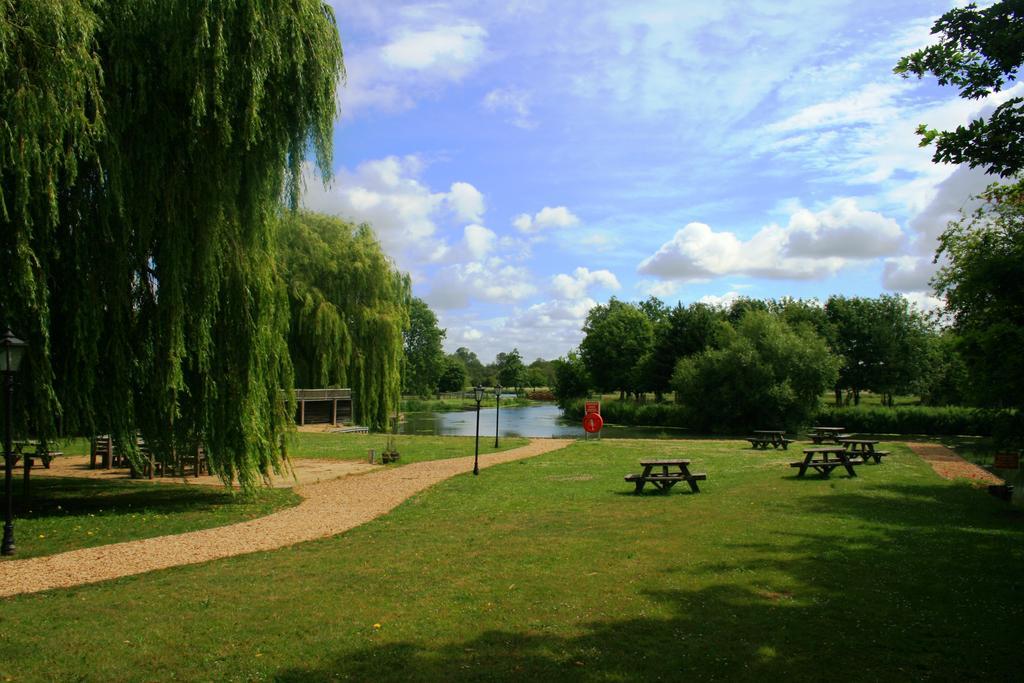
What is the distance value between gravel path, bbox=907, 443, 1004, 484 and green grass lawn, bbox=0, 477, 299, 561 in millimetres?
16389

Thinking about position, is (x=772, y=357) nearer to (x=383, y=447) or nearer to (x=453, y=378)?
(x=383, y=447)

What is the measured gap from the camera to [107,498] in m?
13.7

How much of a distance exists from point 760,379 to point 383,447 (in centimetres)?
2911

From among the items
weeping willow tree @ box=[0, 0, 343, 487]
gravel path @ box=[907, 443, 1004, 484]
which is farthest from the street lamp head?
gravel path @ box=[907, 443, 1004, 484]

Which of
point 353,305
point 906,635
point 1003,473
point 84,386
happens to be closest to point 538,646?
point 906,635

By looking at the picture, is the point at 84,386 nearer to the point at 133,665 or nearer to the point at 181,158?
the point at 181,158

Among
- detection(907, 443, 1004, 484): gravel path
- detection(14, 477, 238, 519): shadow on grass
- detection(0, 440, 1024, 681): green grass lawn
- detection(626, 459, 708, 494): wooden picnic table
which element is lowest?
detection(907, 443, 1004, 484): gravel path

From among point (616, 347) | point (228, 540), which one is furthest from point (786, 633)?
point (616, 347)

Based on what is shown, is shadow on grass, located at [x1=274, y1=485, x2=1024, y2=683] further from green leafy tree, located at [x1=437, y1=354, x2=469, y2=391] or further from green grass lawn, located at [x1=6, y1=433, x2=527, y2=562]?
green leafy tree, located at [x1=437, y1=354, x2=469, y2=391]

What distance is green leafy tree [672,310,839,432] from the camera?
45344 mm

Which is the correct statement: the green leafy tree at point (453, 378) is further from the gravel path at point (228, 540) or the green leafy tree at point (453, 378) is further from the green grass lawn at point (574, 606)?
the green grass lawn at point (574, 606)

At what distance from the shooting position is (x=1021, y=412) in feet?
33.0

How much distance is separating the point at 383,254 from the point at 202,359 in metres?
19.7

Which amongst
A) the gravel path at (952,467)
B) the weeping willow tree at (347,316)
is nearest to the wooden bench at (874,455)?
the gravel path at (952,467)
